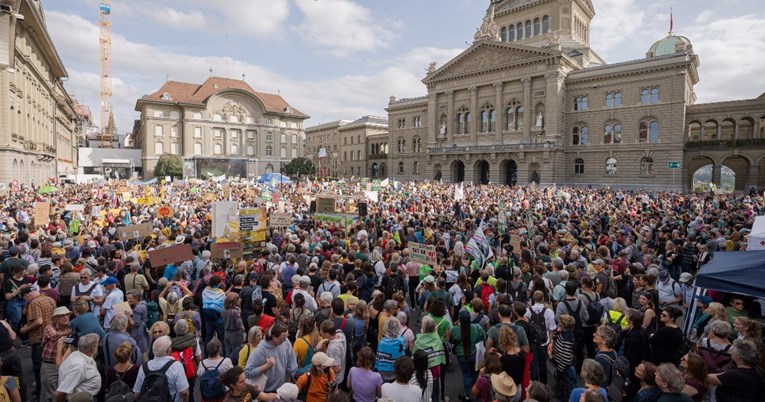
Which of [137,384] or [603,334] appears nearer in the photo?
[137,384]

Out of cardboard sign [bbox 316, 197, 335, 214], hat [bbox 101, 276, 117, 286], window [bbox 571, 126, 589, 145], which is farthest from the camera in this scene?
window [bbox 571, 126, 589, 145]

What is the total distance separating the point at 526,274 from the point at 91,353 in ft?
25.9

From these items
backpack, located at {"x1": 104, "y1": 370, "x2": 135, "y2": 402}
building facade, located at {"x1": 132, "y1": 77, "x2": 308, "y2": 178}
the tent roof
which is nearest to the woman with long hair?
backpack, located at {"x1": 104, "y1": 370, "x2": 135, "y2": 402}

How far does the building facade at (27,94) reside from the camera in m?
30.4

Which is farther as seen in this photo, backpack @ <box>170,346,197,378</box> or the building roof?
the building roof

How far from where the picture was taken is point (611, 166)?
1946 inches

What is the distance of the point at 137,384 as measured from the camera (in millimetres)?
4648

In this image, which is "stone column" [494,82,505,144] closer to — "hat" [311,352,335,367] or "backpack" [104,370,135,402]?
"hat" [311,352,335,367]

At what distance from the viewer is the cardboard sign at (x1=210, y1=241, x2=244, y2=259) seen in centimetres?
1111

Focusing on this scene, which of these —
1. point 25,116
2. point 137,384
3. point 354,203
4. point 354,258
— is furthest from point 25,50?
point 137,384

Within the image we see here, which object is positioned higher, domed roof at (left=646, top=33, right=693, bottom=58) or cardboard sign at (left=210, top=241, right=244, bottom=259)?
domed roof at (left=646, top=33, right=693, bottom=58)

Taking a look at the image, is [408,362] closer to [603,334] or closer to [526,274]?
[603,334]

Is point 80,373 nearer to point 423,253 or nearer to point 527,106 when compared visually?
point 423,253

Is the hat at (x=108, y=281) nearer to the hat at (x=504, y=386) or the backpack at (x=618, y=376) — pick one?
→ the hat at (x=504, y=386)
